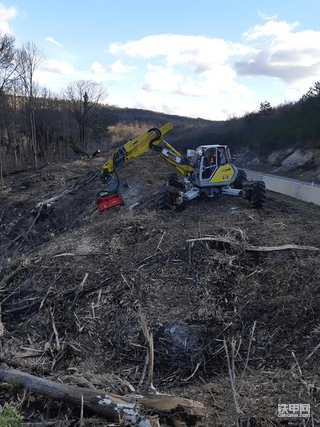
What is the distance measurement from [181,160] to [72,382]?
9028mm

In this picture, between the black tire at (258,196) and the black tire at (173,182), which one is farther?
the black tire at (173,182)

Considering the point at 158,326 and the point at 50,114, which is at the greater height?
the point at 50,114

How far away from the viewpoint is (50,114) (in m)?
38.9

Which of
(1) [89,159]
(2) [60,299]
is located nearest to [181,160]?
(2) [60,299]

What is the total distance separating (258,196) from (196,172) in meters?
2.17

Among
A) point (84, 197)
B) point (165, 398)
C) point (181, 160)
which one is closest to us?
point (165, 398)

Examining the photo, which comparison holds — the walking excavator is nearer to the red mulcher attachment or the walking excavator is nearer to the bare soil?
the red mulcher attachment

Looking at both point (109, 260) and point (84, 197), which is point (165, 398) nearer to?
point (109, 260)

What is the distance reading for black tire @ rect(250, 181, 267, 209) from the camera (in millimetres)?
11500

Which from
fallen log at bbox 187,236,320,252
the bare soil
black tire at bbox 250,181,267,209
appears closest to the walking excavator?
black tire at bbox 250,181,267,209

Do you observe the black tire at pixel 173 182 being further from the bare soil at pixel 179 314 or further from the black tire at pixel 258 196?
the bare soil at pixel 179 314

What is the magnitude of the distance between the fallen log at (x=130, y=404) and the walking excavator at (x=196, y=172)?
24.3ft

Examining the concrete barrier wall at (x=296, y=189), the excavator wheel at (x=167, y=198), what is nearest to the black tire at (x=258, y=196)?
the excavator wheel at (x=167, y=198)

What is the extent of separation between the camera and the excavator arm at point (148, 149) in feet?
40.6
